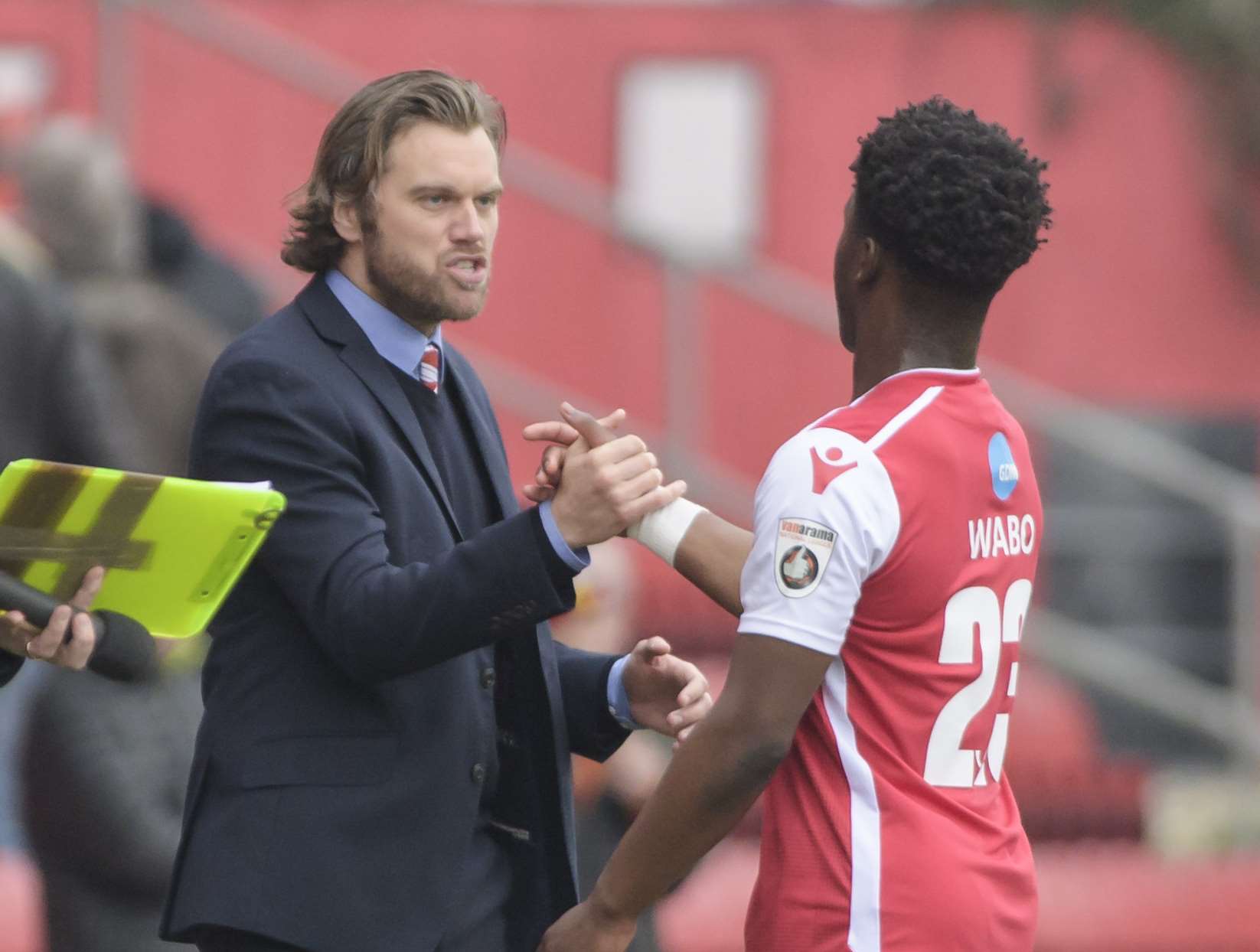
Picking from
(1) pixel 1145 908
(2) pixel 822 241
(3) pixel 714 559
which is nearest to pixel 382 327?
(3) pixel 714 559

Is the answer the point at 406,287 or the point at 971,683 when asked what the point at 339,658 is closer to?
the point at 406,287

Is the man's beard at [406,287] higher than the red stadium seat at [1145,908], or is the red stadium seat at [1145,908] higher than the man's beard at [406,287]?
the man's beard at [406,287]

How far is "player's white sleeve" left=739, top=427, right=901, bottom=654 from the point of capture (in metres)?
2.72

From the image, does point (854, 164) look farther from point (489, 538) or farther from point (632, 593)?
point (632, 593)

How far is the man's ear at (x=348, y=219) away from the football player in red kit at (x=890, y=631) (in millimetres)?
743

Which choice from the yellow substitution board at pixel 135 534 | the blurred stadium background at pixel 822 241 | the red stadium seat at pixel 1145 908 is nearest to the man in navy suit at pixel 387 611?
the yellow substitution board at pixel 135 534

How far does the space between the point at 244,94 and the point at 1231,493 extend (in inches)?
173

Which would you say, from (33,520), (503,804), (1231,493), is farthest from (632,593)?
(33,520)

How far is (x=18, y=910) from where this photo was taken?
19.2 feet

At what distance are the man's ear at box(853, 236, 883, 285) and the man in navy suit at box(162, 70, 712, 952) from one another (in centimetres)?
41

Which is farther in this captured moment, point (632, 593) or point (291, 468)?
point (632, 593)

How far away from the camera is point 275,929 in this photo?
289 cm

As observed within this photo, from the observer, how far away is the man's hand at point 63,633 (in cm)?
281

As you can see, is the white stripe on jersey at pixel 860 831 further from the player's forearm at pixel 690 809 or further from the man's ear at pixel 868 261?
the man's ear at pixel 868 261
